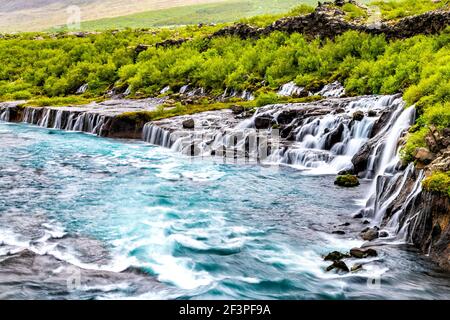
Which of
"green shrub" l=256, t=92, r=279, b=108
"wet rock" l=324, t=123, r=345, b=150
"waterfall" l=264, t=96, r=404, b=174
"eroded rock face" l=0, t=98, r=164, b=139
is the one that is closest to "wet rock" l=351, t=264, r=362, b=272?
"waterfall" l=264, t=96, r=404, b=174

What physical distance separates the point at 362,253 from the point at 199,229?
621 cm

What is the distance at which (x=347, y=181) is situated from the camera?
81.8 feet

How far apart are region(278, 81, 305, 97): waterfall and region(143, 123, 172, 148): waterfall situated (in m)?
13.7

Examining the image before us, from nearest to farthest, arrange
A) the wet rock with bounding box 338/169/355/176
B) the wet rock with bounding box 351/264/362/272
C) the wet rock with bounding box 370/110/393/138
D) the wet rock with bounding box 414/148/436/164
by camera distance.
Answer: the wet rock with bounding box 351/264/362/272 < the wet rock with bounding box 414/148/436/164 < the wet rock with bounding box 338/169/355/176 < the wet rock with bounding box 370/110/393/138

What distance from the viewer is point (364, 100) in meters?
36.7

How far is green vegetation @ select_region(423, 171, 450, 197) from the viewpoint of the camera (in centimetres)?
1548

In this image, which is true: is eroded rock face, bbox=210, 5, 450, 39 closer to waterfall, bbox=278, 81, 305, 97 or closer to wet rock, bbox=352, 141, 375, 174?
waterfall, bbox=278, 81, 305, 97

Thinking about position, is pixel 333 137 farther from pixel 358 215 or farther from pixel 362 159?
pixel 358 215

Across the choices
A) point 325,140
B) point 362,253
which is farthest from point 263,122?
point 362,253

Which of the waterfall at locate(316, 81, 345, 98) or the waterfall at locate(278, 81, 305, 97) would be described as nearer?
the waterfall at locate(316, 81, 345, 98)

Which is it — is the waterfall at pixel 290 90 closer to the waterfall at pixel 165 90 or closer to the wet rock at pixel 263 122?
the wet rock at pixel 263 122

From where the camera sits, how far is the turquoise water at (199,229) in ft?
46.2
